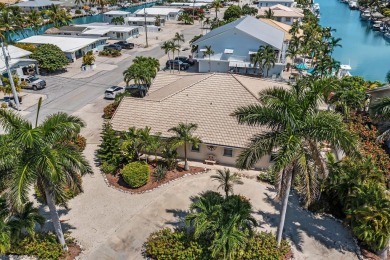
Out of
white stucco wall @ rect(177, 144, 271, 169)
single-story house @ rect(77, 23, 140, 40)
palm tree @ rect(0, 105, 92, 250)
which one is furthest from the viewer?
single-story house @ rect(77, 23, 140, 40)

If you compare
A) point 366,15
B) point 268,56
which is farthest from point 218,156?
point 366,15

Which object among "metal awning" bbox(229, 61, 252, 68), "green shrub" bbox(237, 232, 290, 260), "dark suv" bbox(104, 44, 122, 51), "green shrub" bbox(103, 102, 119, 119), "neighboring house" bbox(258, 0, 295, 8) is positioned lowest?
"green shrub" bbox(237, 232, 290, 260)

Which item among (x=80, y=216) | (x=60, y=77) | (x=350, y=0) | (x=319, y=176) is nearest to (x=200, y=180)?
(x=80, y=216)

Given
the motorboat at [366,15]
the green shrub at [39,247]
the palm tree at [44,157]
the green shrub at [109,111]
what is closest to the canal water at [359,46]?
the motorboat at [366,15]

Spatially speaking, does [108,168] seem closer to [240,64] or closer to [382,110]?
[382,110]

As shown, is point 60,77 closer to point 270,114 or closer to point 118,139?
point 118,139

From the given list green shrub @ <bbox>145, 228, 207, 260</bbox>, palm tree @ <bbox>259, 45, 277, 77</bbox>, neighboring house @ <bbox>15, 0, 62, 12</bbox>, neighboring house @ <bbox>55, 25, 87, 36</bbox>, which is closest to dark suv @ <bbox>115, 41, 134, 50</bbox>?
neighboring house @ <bbox>55, 25, 87, 36</bbox>

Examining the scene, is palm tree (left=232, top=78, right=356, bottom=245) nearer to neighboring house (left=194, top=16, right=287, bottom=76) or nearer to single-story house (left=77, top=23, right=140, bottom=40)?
neighboring house (left=194, top=16, right=287, bottom=76)
